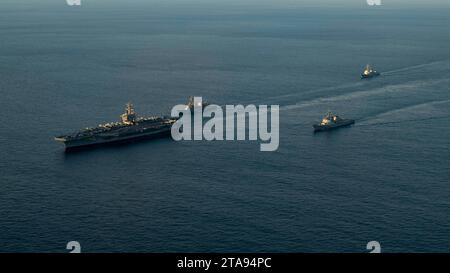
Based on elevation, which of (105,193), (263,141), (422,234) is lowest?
(422,234)

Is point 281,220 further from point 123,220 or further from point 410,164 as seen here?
point 410,164

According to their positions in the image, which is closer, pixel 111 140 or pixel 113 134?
pixel 111 140

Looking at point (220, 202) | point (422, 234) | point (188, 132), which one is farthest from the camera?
point (188, 132)

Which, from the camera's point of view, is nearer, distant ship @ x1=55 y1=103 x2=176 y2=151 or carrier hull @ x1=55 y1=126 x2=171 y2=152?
carrier hull @ x1=55 y1=126 x2=171 y2=152

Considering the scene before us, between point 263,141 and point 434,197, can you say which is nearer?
point 434,197

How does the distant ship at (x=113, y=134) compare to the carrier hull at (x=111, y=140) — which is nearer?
the carrier hull at (x=111, y=140)

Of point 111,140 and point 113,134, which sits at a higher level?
point 113,134

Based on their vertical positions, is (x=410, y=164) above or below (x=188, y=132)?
below

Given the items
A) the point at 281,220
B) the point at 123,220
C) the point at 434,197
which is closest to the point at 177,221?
the point at 123,220
